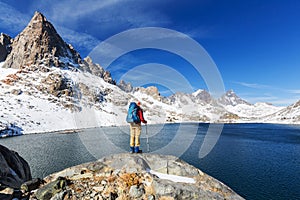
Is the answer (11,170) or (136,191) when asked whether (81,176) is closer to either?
(136,191)

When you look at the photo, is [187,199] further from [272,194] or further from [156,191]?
[272,194]

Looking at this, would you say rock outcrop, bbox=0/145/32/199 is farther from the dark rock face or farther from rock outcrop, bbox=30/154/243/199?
rock outcrop, bbox=30/154/243/199

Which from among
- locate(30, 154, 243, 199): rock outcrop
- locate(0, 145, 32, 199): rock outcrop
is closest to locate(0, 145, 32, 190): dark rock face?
locate(0, 145, 32, 199): rock outcrop

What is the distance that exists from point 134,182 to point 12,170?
622 inches

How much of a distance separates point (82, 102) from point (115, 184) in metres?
198

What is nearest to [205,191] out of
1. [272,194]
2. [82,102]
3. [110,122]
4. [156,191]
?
[156,191]

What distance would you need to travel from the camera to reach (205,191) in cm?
1221

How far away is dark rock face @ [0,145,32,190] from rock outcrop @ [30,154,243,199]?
21.8ft

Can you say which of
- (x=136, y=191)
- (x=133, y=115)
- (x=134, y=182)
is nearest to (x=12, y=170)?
(x=133, y=115)

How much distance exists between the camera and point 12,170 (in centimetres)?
2055

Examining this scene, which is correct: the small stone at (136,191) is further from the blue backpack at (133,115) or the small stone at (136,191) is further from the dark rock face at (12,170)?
the dark rock face at (12,170)

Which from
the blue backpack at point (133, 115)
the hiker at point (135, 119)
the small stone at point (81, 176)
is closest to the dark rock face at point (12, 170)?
the small stone at point (81, 176)

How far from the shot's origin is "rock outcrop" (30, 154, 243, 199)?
1170cm

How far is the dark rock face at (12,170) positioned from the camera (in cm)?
1790
